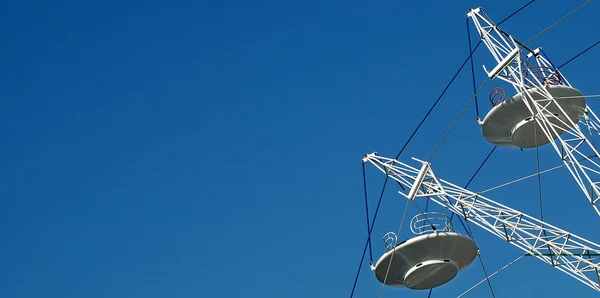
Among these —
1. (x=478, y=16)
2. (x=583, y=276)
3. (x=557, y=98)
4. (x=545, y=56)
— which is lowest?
(x=583, y=276)

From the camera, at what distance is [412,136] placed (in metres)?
48.1

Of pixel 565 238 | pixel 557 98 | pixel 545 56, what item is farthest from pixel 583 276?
pixel 545 56

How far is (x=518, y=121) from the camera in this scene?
44094 millimetres

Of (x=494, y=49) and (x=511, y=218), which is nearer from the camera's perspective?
(x=511, y=218)

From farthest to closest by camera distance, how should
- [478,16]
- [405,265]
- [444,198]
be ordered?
[478,16] → [444,198] → [405,265]

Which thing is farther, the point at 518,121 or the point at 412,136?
the point at 412,136

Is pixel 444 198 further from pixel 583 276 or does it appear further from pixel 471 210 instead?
pixel 583 276

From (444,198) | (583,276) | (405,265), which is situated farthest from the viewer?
(444,198)

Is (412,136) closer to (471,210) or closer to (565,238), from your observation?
(471,210)

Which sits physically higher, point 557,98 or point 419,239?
point 557,98

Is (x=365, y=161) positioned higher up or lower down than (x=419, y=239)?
higher up

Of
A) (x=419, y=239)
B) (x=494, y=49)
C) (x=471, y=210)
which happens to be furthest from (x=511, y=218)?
(x=494, y=49)

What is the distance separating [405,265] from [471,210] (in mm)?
4357

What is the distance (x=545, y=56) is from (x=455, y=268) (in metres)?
11.4
